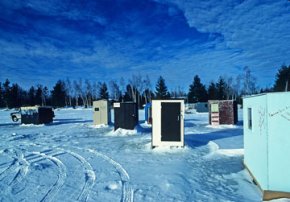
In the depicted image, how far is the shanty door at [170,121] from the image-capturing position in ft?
39.1

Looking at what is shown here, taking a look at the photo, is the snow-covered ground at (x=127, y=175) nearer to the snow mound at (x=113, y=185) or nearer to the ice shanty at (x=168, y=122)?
the snow mound at (x=113, y=185)

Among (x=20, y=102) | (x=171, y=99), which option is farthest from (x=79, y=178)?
(x=20, y=102)

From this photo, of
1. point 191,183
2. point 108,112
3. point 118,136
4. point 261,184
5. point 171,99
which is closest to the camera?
point 261,184

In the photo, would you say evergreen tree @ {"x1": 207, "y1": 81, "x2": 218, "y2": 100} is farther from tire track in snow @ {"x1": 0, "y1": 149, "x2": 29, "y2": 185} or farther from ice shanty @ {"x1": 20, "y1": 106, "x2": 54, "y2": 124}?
tire track in snow @ {"x1": 0, "y1": 149, "x2": 29, "y2": 185}

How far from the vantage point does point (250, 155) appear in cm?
724

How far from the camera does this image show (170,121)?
1202 cm

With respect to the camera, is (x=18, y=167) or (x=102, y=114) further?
(x=102, y=114)

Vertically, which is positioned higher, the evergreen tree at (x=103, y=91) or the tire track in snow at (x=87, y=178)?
the evergreen tree at (x=103, y=91)

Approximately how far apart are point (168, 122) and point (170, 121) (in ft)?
0.31

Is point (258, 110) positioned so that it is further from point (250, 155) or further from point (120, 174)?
point (120, 174)

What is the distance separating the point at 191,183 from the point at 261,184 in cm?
168

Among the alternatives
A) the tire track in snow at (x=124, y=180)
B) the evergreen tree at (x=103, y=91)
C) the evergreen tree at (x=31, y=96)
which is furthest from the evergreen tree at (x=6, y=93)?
the tire track in snow at (x=124, y=180)

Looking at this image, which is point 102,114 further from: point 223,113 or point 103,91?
point 103,91

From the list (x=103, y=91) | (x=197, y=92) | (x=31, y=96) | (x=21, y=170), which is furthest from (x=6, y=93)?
(x=21, y=170)
